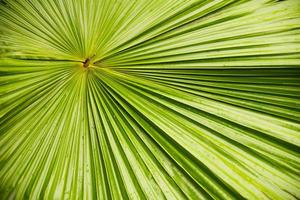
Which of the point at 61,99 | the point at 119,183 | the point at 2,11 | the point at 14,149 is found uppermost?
the point at 2,11

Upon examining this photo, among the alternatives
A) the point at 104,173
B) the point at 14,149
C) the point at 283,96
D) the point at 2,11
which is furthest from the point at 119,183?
the point at 2,11

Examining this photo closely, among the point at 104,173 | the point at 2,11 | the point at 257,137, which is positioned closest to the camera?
the point at 257,137

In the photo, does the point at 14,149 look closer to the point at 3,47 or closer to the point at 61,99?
the point at 61,99

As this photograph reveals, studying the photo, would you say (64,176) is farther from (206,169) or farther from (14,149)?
(206,169)

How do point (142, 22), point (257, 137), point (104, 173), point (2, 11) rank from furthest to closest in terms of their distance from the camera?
point (2, 11) → point (142, 22) → point (104, 173) → point (257, 137)

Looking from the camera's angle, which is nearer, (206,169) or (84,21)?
(206,169)

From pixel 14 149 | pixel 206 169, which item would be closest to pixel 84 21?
pixel 14 149

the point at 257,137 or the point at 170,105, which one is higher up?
the point at 170,105
